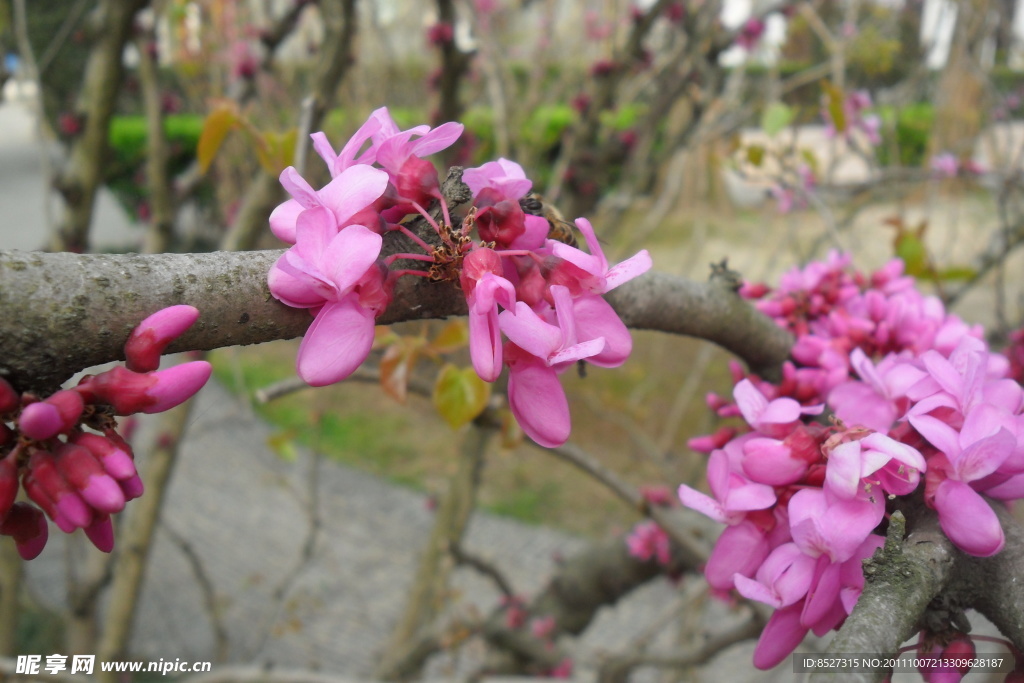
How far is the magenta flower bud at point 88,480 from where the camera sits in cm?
55

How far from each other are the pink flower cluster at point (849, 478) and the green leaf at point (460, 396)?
22.5 inches

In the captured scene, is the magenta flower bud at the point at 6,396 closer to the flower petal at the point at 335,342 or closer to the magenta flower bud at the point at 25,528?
the magenta flower bud at the point at 25,528

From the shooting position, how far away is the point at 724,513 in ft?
2.44

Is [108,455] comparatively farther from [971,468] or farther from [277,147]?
[277,147]

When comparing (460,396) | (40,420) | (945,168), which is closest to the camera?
(40,420)

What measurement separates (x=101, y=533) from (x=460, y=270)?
0.39 m

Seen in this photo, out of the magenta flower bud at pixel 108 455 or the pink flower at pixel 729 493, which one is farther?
the pink flower at pixel 729 493

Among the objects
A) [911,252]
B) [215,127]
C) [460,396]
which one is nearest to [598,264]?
[460,396]

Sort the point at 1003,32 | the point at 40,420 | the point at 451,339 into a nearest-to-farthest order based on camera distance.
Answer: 1. the point at 40,420
2. the point at 451,339
3. the point at 1003,32

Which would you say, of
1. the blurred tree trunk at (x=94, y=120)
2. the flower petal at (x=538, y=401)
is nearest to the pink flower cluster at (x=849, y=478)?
the flower petal at (x=538, y=401)

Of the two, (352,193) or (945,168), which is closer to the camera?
(352,193)

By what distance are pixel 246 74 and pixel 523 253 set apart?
2.71 metres

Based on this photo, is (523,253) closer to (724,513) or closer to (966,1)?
(724,513)

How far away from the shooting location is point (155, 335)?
54 centimetres
